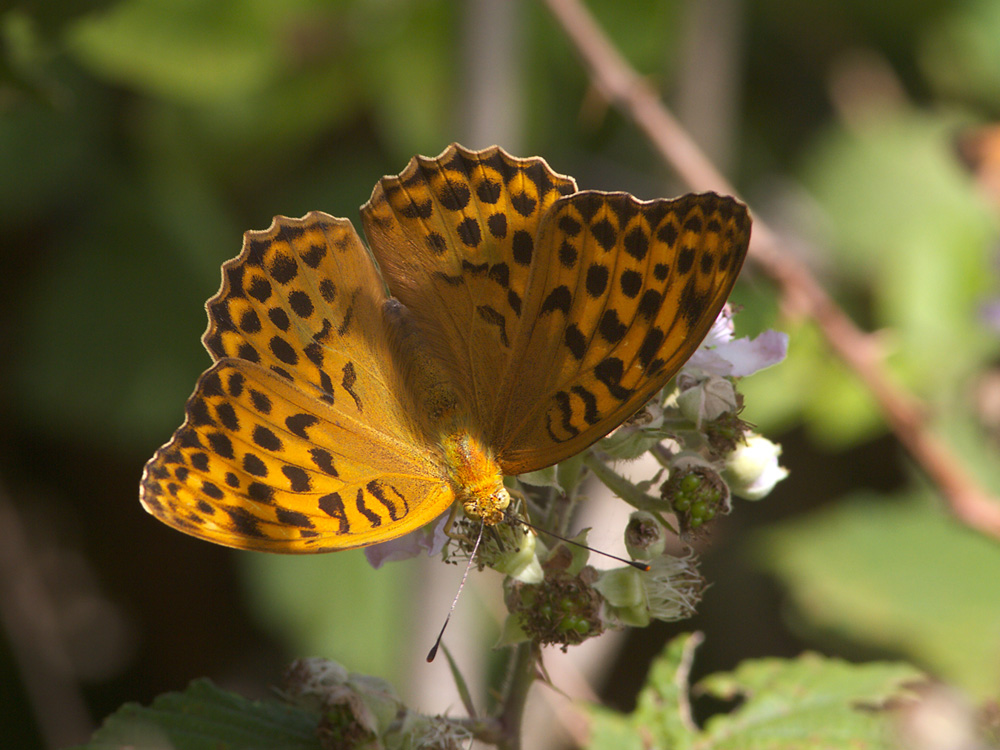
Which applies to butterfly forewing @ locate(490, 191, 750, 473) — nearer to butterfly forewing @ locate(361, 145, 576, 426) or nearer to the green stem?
butterfly forewing @ locate(361, 145, 576, 426)

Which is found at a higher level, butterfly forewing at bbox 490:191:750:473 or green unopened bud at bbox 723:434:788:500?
butterfly forewing at bbox 490:191:750:473

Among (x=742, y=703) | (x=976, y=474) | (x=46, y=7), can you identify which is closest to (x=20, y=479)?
(x=46, y=7)

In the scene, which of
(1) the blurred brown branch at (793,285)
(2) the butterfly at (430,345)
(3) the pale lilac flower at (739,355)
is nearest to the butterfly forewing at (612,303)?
(2) the butterfly at (430,345)

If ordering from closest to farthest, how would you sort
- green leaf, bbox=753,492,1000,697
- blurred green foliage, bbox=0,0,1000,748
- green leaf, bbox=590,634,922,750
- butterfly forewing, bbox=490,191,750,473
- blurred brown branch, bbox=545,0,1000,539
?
butterfly forewing, bbox=490,191,750,473
green leaf, bbox=590,634,922,750
blurred brown branch, bbox=545,0,1000,539
blurred green foliage, bbox=0,0,1000,748
green leaf, bbox=753,492,1000,697

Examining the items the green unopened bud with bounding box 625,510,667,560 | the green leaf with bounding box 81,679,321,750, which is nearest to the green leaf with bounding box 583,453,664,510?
the green unopened bud with bounding box 625,510,667,560

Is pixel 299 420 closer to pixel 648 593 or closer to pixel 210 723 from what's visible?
pixel 210 723

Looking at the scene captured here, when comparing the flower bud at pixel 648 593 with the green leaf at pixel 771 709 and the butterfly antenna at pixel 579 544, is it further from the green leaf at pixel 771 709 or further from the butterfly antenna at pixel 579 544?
the green leaf at pixel 771 709

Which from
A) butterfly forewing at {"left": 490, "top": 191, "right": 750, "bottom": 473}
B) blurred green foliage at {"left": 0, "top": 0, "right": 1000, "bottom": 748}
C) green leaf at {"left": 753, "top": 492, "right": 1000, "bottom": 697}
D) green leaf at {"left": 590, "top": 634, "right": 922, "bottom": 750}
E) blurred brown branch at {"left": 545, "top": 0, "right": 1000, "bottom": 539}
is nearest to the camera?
butterfly forewing at {"left": 490, "top": 191, "right": 750, "bottom": 473}
